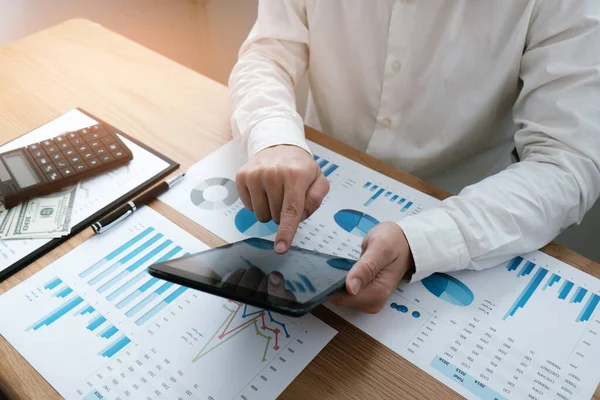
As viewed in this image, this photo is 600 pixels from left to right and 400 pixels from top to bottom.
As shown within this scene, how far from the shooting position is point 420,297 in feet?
1.90

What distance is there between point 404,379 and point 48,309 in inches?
15.9

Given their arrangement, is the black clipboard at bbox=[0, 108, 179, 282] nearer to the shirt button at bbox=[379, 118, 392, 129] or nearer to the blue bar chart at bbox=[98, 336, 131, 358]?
the blue bar chart at bbox=[98, 336, 131, 358]

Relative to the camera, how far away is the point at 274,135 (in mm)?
715

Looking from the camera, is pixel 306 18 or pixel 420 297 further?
pixel 306 18

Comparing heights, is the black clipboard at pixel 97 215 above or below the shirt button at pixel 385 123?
below

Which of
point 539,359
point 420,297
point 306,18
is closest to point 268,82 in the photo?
point 306,18

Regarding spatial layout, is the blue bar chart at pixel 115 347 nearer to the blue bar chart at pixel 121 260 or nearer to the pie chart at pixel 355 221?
the blue bar chart at pixel 121 260

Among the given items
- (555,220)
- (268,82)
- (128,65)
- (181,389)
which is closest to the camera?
(181,389)

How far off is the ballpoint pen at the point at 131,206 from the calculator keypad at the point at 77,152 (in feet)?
0.30

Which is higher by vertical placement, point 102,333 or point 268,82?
point 268,82

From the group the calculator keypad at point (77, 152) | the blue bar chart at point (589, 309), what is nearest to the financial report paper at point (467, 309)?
the blue bar chart at point (589, 309)

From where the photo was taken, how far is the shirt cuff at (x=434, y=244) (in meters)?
0.58

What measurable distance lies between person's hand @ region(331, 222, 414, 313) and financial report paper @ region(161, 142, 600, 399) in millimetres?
21

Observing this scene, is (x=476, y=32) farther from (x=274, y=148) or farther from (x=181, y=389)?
(x=181, y=389)
